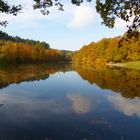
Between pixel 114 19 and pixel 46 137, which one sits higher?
pixel 114 19

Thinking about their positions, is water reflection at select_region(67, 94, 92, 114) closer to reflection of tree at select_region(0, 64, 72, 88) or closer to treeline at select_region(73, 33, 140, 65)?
reflection of tree at select_region(0, 64, 72, 88)

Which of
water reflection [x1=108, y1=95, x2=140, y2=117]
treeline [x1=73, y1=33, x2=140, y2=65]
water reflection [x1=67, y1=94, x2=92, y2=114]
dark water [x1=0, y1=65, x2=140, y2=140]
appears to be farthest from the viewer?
treeline [x1=73, y1=33, x2=140, y2=65]

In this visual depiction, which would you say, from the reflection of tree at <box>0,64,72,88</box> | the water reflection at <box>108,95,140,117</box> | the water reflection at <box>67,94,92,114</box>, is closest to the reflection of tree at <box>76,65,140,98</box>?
the water reflection at <box>108,95,140,117</box>

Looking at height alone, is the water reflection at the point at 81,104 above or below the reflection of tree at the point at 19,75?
above

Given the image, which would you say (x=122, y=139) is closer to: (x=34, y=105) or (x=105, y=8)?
(x=105, y=8)

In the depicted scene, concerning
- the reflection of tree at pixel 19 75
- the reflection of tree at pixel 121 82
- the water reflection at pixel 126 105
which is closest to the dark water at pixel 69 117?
the water reflection at pixel 126 105

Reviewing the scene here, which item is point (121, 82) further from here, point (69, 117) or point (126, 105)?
point (69, 117)

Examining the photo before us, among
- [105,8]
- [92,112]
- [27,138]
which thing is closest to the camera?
[105,8]

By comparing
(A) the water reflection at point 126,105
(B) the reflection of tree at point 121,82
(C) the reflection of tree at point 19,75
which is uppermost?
(A) the water reflection at point 126,105

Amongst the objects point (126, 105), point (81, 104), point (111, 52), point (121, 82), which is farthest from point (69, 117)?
point (111, 52)

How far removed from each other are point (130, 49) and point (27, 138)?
102790 mm

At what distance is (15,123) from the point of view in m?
20.6

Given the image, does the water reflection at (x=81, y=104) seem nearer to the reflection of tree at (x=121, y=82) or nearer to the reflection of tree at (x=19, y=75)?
the reflection of tree at (x=121, y=82)

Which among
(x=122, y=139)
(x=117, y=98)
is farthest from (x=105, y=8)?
(x=117, y=98)
